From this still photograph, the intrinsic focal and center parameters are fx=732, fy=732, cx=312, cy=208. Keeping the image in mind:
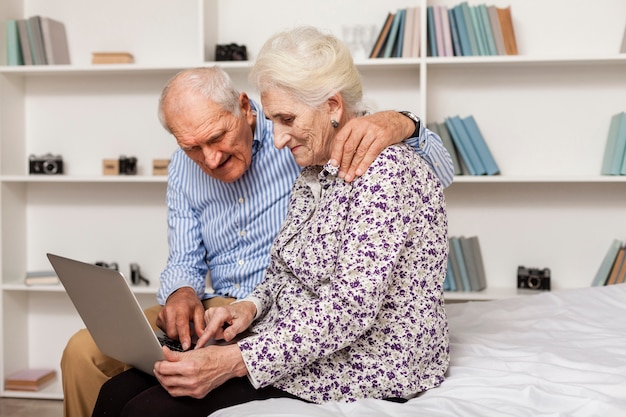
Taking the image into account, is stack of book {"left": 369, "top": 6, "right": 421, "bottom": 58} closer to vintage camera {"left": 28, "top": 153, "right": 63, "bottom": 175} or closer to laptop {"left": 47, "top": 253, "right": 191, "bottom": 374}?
vintage camera {"left": 28, "top": 153, "right": 63, "bottom": 175}

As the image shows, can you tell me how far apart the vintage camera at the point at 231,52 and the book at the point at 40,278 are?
1.27 meters

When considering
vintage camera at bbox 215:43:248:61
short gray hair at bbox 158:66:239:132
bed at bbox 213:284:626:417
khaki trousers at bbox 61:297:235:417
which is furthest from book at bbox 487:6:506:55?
khaki trousers at bbox 61:297:235:417

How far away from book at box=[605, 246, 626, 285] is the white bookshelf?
19cm

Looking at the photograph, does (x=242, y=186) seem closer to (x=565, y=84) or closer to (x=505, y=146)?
(x=505, y=146)

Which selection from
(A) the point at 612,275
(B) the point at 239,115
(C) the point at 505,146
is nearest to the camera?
(B) the point at 239,115

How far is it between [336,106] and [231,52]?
1673mm

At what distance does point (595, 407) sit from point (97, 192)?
2.76m

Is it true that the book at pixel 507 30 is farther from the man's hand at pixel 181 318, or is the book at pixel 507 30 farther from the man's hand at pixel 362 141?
the man's hand at pixel 181 318

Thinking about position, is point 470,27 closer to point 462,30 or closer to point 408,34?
point 462,30

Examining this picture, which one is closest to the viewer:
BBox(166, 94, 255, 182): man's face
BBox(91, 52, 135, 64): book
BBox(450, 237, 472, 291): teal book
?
BBox(166, 94, 255, 182): man's face

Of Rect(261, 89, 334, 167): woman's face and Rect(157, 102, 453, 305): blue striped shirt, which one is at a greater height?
Rect(261, 89, 334, 167): woman's face

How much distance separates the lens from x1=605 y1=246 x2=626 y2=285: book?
10.1ft

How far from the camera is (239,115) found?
2096 millimetres

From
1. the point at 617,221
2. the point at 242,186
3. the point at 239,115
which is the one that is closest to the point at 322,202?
the point at 239,115
